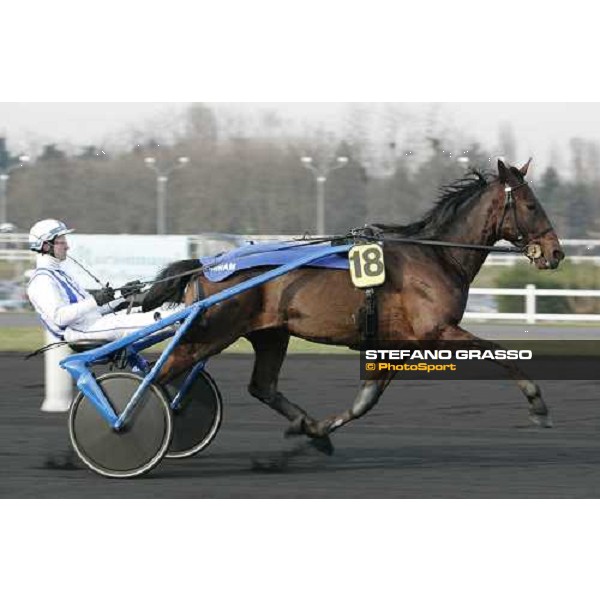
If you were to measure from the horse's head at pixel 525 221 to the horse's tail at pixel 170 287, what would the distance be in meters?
1.84

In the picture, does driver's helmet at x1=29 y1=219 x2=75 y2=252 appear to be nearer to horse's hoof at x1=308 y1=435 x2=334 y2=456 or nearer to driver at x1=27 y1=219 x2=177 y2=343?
driver at x1=27 y1=219 x2=177 y2=343

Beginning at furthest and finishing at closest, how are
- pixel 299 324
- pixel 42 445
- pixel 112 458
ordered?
pixel 42 445 → pixel 299 324 → pixel 112 458

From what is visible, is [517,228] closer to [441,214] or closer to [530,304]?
[441,214]

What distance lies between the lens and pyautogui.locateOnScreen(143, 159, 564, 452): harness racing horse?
25.1 feet

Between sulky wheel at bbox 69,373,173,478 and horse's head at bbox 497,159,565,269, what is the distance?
7.60 ft

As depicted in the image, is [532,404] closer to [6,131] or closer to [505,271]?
[505,271]

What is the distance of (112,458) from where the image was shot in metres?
7.25

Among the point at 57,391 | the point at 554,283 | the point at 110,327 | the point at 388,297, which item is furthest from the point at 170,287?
the point at 554,283

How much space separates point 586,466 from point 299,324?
1818 mm

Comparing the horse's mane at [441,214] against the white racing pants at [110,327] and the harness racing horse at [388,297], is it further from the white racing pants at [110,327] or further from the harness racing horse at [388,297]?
the white racing pants at [110,327]

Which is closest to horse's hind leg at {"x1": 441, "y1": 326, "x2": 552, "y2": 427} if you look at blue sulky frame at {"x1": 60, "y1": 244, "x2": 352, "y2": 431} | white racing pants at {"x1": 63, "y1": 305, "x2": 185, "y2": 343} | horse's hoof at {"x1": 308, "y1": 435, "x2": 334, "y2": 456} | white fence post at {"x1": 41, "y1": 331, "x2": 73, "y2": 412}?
blue sulky frame at {"x1": 60, "y1": 244, "x2": 352, "y2": 431}

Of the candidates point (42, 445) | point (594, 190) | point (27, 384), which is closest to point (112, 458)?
point (42, 445)

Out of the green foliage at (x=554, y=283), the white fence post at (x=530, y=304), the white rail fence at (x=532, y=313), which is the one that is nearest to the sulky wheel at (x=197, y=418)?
the white rail fence at (x=532, y=313)

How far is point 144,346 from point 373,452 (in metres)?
1.63
